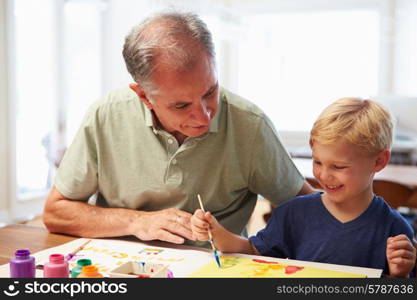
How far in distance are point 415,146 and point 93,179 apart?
3798mm

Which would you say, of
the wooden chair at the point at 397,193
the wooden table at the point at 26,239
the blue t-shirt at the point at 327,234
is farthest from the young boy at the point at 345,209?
the wooden chair at the point at 397,193

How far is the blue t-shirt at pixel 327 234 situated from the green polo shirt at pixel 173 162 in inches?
7.6

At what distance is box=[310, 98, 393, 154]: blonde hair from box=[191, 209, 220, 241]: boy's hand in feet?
1.21

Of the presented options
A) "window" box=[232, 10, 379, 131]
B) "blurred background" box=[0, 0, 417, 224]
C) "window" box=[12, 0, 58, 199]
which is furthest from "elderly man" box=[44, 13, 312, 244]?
"window" box=[232, 10, 379, 131]

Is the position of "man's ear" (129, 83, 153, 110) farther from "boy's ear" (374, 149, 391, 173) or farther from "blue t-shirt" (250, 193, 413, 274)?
"boy's ear" (374, 149, 391, 173)

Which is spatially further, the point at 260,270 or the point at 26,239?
the point at 26,239

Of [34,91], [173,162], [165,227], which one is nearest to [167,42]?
[173,162]

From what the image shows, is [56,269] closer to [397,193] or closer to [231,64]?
[397,193]

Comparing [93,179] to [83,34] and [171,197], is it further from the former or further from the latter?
[83,34]

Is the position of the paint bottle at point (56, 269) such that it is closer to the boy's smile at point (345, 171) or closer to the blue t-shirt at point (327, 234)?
the blue t-shirt at point (327, 234)

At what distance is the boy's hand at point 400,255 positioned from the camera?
4.10ft

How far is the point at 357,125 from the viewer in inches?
54.8

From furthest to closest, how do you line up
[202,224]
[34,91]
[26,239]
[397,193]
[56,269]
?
[34,91] < [397,193] < [26,239] < [202,224] < [56,269]

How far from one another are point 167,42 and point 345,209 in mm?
667
